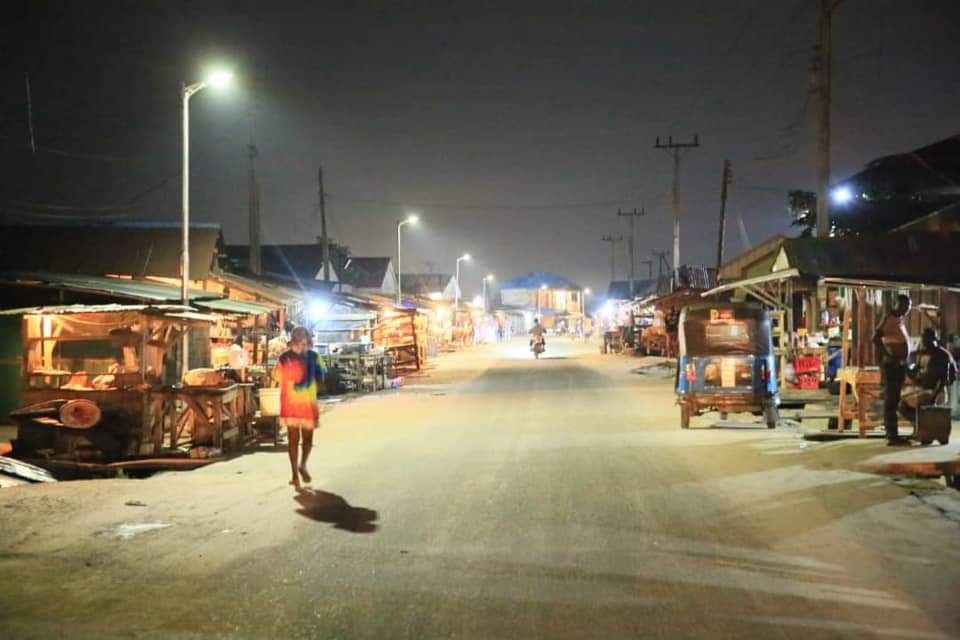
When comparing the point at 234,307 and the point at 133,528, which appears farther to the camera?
the point at 234,307

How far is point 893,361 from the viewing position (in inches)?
516

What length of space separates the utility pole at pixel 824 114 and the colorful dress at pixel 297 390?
17627 millimetres

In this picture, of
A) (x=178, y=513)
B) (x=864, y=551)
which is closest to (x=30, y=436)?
(x=178, y=513)

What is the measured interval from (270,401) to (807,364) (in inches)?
574

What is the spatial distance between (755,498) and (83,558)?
22.1 feet

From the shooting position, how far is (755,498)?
377 inches

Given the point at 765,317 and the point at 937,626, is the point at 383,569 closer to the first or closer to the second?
the point at 937,626

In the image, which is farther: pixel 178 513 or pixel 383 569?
pixel 178 513

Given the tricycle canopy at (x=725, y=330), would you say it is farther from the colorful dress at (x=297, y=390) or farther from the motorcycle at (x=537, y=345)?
the motorcycle at (x=537, y=345)

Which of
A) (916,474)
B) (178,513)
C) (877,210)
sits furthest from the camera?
(877,210)

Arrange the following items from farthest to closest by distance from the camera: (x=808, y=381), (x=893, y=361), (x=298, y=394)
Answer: (x=808, y=381)
(x=893, y=361)
(x=298, y=394)

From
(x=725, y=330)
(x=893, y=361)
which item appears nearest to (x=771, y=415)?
(x=725, y=330)

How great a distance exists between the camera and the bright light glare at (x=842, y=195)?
110ft

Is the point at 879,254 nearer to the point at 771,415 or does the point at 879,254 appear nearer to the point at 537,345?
the point at 771,415
